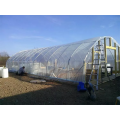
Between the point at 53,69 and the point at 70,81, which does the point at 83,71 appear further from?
the point at 53,69

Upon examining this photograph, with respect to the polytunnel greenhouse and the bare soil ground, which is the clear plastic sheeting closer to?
the polytunnel greenhouse

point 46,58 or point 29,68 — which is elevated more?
point 46,58

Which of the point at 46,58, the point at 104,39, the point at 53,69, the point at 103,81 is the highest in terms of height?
the point at 104,39

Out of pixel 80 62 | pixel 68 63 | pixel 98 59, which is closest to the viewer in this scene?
pixel 98 59

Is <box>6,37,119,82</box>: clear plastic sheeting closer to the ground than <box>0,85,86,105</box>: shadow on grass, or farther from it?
farther from it

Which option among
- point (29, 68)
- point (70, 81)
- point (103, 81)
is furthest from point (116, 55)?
point (29, 68)

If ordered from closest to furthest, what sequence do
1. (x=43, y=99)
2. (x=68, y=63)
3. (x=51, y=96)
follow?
(x=43, y=99) < (x=51, y=96) < (x=68, y=63)

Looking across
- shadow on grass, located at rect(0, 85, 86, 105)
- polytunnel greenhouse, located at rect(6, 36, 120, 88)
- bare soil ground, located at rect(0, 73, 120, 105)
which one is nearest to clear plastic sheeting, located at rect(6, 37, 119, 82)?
polytunnel greenhouse, located at rect(6, 36, 120, 88)

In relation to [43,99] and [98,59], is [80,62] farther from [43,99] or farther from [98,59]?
[43,99]

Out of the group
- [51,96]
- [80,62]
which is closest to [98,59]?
[80,62]

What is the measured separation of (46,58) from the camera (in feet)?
44.2

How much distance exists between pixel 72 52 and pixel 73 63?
4.90ft

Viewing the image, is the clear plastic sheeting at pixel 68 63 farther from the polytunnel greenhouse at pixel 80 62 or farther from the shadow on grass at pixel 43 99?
the shadow on grass at pixel 43 99

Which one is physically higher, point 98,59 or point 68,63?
point 98,59
